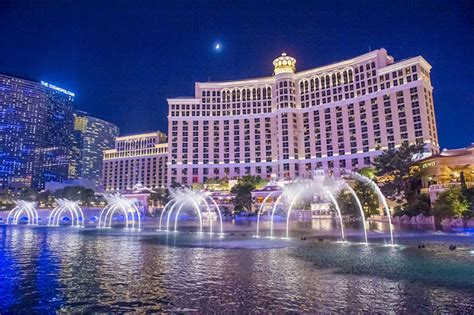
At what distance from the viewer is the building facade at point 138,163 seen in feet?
600

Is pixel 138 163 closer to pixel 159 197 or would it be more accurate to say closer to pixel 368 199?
pixel 159 197

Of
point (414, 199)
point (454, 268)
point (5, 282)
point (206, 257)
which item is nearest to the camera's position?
point (5, 282)

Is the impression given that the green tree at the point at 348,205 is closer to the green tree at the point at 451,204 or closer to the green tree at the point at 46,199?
the green tree at the point at 451,204

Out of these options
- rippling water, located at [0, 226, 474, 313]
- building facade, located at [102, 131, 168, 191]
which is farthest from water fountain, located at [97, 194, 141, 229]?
building facade, located at [102, 131, 168, 191]

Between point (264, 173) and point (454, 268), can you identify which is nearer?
point (454, 268)

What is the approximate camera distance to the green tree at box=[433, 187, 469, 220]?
3910 centimetres

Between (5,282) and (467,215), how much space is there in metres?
44.8

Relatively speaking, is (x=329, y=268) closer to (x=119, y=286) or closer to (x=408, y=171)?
(x=119, y=286)

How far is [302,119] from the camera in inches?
5276

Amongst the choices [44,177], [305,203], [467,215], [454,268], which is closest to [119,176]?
[44,177]

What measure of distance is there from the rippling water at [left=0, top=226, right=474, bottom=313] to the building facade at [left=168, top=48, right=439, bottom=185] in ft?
317

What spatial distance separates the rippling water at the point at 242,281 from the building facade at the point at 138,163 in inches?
6475

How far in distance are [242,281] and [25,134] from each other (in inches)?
8096

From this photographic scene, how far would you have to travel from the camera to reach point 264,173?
134 m
